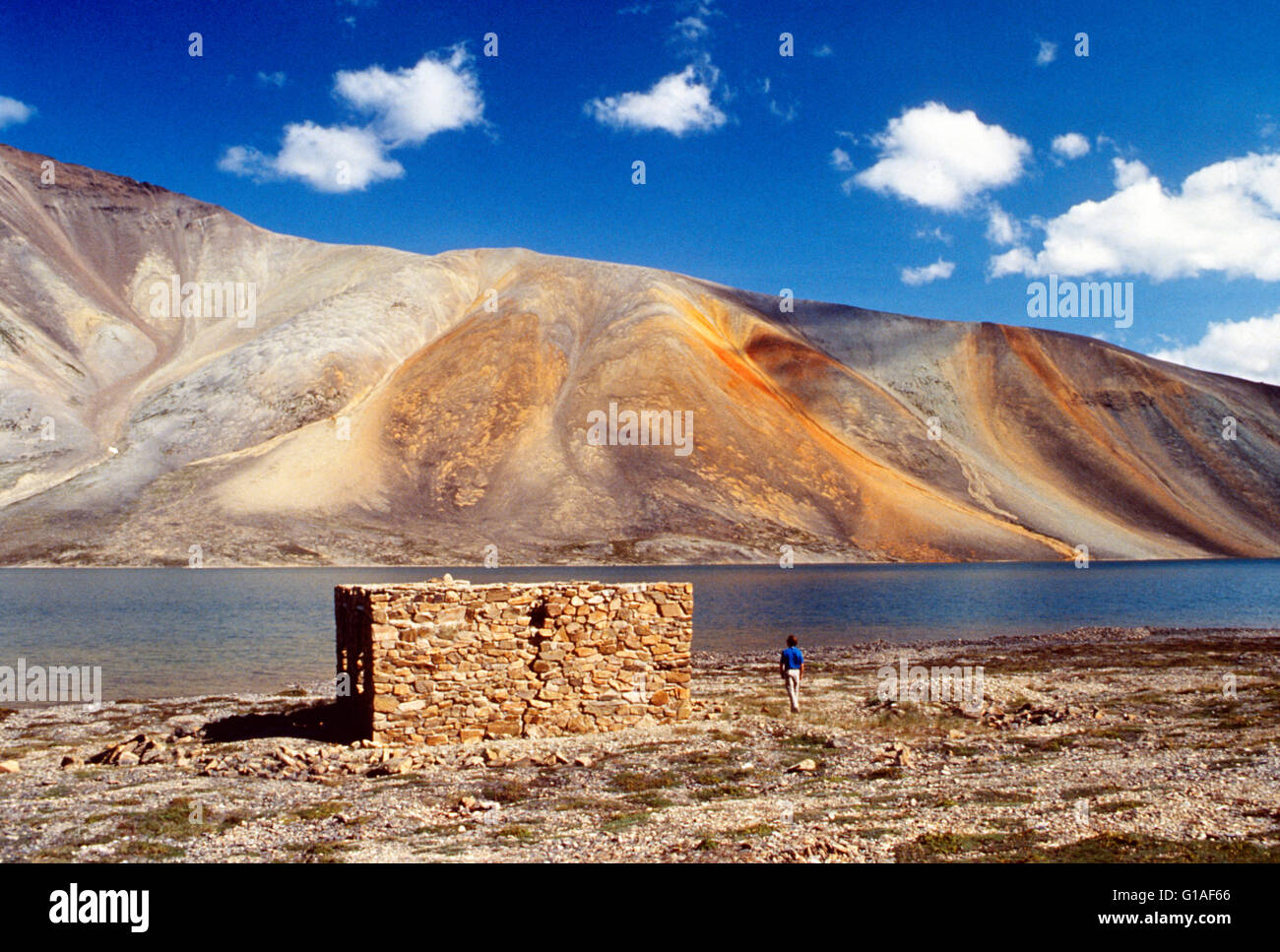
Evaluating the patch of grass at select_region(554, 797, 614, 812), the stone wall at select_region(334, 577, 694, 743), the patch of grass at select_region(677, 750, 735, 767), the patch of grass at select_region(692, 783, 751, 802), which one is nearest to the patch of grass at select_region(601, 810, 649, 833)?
the patch of grass at select_region(554, 797, 614, 812)

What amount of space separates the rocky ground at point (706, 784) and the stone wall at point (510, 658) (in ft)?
1.90

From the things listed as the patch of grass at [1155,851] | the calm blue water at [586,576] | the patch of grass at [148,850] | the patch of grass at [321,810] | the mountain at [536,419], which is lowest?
the calm blue water at [586,576]

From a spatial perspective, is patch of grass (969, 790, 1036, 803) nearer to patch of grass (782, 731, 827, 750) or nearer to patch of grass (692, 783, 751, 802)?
patch of grass (692, 783, 751, 802)

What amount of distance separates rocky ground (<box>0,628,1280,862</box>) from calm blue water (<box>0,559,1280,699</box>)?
9.18m

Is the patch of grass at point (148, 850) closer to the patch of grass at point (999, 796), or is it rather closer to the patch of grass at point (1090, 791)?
the patch of grass at point (999, 796)

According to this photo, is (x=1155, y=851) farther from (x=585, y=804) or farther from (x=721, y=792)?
(x=585, y=804)

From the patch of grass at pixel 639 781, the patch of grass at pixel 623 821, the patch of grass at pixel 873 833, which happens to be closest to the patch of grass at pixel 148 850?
the patch of grass at pixel 623 821

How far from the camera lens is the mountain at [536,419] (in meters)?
90.3

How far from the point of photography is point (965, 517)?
9831cm

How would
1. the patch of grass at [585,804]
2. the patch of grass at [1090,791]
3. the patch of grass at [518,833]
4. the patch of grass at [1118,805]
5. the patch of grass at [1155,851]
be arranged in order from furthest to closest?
the patch of grass at [585,804], the patch of grass at [1090,791], the patch of grass at [1118,805], the patch of grass at [518,833], the patch of grass at [1155,851]

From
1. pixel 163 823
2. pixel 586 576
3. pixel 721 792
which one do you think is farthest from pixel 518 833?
pixel 586 576

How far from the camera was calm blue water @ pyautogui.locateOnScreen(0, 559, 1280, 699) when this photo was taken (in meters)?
31.6
